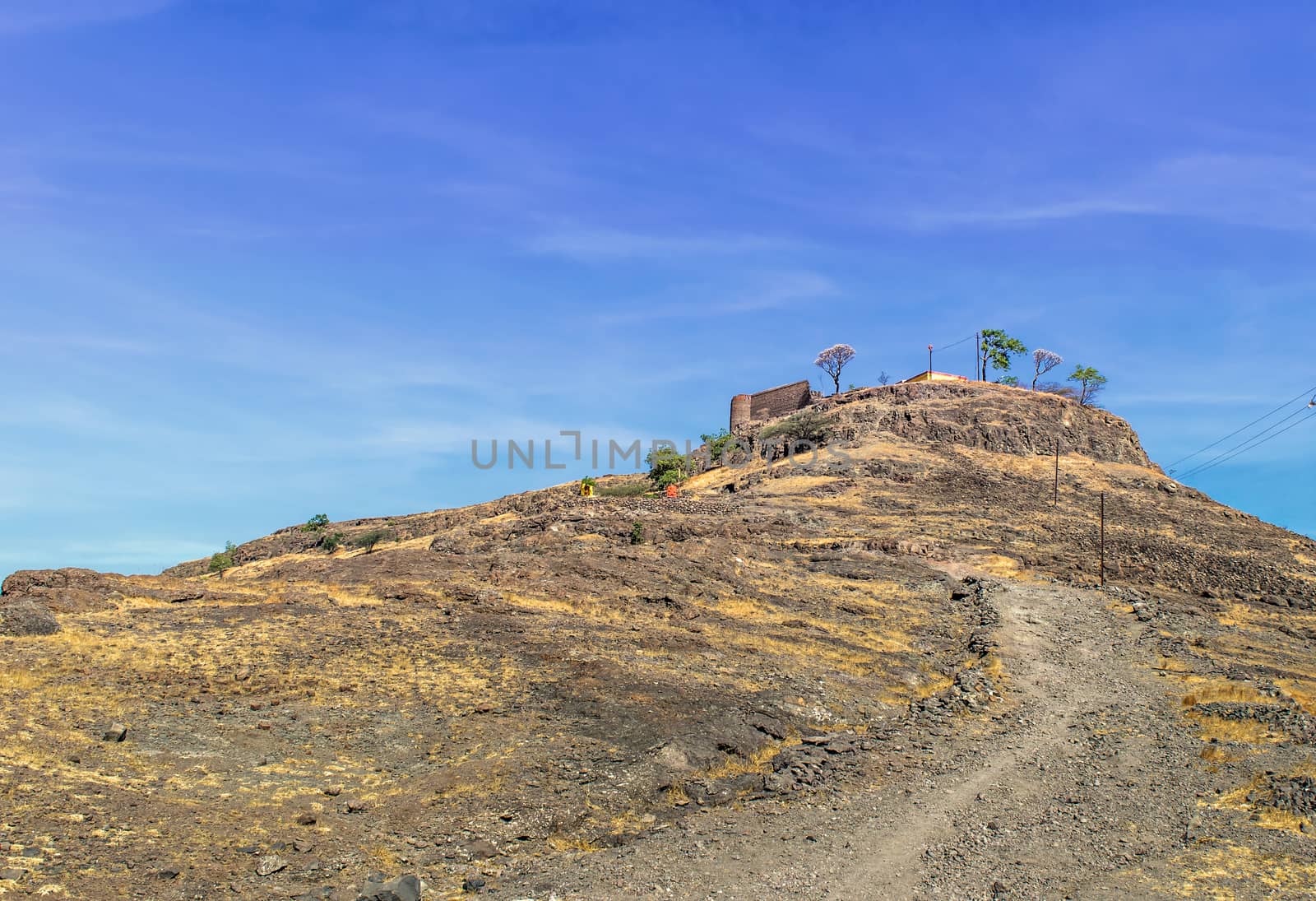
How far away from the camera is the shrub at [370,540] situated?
5319 cm

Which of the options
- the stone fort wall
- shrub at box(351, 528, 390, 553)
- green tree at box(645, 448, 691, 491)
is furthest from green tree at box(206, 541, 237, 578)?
the stone fort wall

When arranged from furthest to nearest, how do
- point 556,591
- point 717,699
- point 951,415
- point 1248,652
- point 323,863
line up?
point 951,415 < point 1248,652 < point 556,591 < point 717,699 < point 323,863

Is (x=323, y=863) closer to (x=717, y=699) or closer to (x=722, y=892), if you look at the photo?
(x=722, y=892)

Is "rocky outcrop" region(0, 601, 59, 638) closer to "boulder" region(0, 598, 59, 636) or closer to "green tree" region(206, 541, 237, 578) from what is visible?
"boulder" region(0, 598, 59, 636)

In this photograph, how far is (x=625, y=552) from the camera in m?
35.5

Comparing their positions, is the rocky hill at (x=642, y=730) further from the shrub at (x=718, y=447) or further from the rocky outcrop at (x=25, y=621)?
the shrub at (x=718, y=447)

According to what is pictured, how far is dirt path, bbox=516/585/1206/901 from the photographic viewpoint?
13852 mm

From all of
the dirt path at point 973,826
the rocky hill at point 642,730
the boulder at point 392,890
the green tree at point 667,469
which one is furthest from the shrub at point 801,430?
the boulder at point 392,890

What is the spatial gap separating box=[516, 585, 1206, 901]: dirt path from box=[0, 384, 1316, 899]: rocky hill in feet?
0.23

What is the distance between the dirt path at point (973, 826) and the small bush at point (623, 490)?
1641 inches

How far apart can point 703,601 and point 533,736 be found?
43.2 feet

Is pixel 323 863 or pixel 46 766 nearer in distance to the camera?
pixel 323 863

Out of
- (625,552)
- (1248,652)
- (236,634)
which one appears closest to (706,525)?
(625,552)

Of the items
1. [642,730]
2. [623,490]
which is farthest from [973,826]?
[623,490]
